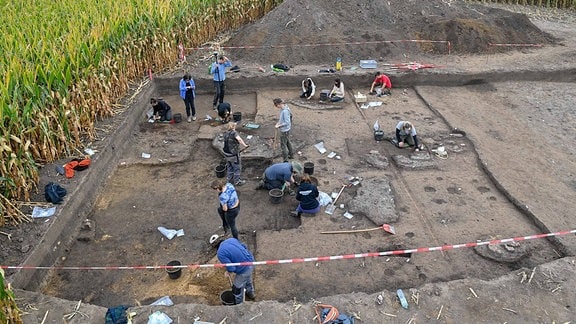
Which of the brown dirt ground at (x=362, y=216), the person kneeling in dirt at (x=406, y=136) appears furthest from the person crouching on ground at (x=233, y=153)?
the person kneeling in dirt at (x=406, y=136)

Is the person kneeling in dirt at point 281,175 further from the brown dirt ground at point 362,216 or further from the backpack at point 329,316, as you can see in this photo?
the backpack at point 329,316

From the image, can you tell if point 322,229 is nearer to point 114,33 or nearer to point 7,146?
point 7,146

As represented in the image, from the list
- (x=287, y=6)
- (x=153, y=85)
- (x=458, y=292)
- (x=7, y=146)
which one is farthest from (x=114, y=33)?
(x=458, y=292)

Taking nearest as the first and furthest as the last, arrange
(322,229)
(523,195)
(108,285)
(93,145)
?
(108,285) < (322,229) < (523,195) < (93,145)

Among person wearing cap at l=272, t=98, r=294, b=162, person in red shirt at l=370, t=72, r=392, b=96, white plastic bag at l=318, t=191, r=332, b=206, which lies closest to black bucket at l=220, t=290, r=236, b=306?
white plastic bag at l=318, t=191, r=332, b=206

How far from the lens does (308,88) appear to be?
504 inches

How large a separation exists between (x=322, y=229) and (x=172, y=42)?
888cm

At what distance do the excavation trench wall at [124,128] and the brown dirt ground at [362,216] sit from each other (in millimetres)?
108

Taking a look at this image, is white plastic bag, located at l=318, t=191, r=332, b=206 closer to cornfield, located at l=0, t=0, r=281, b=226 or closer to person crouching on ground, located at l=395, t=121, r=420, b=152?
person crouching on ground, located at l=395, t=121, r=420, b=152

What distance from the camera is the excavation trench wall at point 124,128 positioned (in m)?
6.88

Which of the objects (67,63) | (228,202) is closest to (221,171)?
(228,202)

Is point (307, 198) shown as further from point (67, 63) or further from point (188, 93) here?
point (67, 63)

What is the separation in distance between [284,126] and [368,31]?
800cm

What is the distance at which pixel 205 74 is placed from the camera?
13.6 metres
